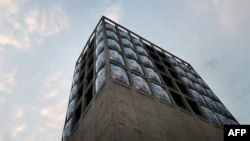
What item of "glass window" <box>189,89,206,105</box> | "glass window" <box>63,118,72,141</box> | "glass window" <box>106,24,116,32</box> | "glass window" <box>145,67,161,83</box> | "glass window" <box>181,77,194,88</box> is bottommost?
"glass window" <box>63,118,72,141</box>

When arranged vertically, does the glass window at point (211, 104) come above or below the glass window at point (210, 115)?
above

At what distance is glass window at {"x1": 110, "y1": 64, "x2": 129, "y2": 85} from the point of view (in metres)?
23.7

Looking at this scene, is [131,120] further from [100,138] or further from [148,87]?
[148,87]

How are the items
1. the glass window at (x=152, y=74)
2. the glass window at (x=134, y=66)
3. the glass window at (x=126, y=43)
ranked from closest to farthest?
the glass window at (x=134, y=66), the glass window at (x=152, y=74), the glass window at (x=126, y=43)

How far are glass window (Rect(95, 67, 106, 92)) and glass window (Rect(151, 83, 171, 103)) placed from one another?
535cm

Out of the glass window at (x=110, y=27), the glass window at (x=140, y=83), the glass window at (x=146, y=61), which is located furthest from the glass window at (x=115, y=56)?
the glass window at (x=110, y=27)

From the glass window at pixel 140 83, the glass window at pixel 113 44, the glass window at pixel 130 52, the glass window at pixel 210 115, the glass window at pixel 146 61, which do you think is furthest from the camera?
the glass window at pixel 146 61

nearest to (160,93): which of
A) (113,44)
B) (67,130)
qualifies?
(113,44)

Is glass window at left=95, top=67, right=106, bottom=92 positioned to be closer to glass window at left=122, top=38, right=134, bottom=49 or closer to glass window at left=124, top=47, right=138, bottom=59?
glass window at left=124, top=47, right=138, bottom=59

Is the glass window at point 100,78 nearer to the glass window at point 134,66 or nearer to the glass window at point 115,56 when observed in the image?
the glass window at point 115,56

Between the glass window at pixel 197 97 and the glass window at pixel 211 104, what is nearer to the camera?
the glass window at pixel 197 97

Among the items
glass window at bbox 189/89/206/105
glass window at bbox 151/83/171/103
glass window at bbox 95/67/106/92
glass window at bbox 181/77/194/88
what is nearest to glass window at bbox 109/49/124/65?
glass window at bbox 95/67/106/92

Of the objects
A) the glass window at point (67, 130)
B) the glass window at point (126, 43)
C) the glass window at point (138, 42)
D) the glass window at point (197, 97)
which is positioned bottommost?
the glass window at point (67, 130)

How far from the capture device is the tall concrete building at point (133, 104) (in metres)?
18.8
